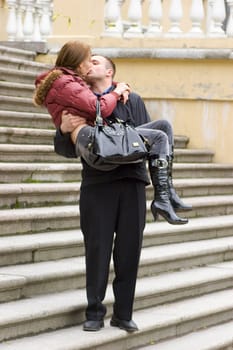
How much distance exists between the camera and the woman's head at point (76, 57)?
6.33m

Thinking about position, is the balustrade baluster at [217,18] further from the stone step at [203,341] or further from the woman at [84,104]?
the woman at [84,104]

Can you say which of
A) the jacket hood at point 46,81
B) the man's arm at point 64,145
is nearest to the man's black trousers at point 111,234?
the man's arm at point 64,145

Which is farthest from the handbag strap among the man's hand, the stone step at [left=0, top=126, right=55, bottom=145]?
the stone step at [left=0, top=126, right=55, bottom=145]

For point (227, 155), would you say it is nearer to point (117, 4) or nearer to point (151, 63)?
point (151, 63)

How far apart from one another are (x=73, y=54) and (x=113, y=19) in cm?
524

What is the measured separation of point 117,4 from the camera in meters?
11.4

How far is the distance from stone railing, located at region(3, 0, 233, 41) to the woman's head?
4.97 metres

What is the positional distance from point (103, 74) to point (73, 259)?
1.66m

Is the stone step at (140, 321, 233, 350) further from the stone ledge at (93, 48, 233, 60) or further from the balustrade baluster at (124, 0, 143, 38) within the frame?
the balustrade baluster at (124, 0, 143, 38)

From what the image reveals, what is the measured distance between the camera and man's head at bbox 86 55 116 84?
646 centimetres

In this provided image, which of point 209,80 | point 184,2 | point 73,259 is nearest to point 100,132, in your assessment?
point 73,259

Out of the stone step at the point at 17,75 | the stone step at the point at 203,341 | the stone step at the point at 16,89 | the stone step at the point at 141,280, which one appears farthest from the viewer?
the stone step at the point at 17,75

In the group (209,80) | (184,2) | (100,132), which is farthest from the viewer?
(184,2)

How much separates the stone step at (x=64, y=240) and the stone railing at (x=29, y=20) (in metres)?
3.63
